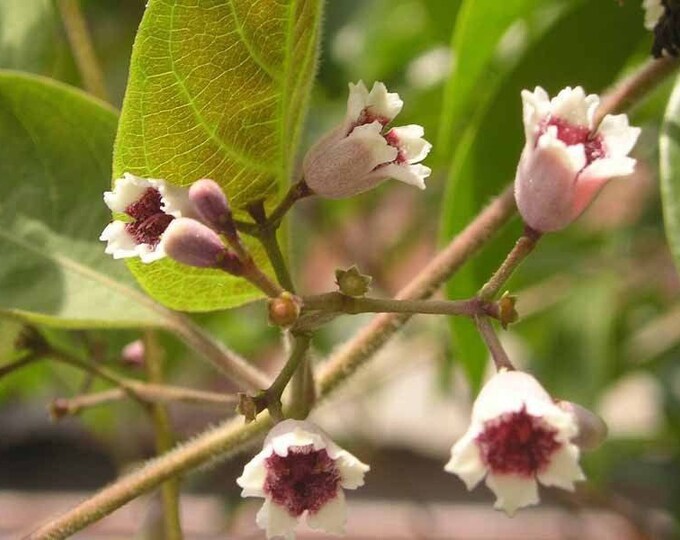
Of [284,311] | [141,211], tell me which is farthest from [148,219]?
[284,311]

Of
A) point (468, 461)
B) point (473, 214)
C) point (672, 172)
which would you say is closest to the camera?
point (468, 461)

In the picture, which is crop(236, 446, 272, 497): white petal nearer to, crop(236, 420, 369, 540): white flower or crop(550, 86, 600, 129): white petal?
crop(236, 420, 369, 540): white flower

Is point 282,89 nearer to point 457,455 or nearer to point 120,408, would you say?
point 457,455

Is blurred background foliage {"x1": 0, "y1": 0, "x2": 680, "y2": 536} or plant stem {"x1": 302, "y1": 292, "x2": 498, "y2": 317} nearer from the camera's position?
plant stem {"x1": 302, "y1": 292, "x2": 498, "y2": 317}

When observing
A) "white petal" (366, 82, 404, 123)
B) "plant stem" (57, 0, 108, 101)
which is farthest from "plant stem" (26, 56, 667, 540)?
"plant stem" (57, 0, 108, 101)

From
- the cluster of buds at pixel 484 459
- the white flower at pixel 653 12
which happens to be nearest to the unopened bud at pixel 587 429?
the cluster of buds at pixel 484 459

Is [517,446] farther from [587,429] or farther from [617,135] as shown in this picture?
[617,135]
